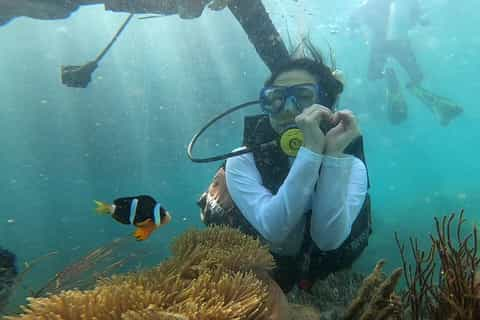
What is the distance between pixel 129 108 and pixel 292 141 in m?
34.2

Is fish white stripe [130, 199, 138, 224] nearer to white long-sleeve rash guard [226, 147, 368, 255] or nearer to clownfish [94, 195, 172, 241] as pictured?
clownfish [94, 195, 172, 241]

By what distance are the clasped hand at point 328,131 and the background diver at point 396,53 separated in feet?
67.2

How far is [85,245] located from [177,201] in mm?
14298

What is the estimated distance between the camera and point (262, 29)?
6062 mm

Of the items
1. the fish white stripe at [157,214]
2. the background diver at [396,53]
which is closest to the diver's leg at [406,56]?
the background diver at [396,53]

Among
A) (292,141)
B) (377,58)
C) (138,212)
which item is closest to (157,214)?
(138,212)

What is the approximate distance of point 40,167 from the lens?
39281 mm

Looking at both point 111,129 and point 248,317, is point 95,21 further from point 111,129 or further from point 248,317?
point 248,317

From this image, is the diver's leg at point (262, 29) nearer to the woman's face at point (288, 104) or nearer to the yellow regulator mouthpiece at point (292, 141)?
the woman's face at point (288, 104)

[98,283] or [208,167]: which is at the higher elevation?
[98,283]

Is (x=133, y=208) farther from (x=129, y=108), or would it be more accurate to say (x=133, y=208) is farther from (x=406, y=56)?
(x=129, y=108)

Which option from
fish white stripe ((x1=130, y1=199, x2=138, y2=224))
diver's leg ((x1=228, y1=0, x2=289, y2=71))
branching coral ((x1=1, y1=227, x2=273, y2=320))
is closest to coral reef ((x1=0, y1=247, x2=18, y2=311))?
branching coral ((x1=1, y1=227, x2=273, y2=320))

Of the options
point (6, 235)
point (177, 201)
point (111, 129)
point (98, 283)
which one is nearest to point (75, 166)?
point (111, 129)

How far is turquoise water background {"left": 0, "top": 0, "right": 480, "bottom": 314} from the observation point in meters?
27.8
